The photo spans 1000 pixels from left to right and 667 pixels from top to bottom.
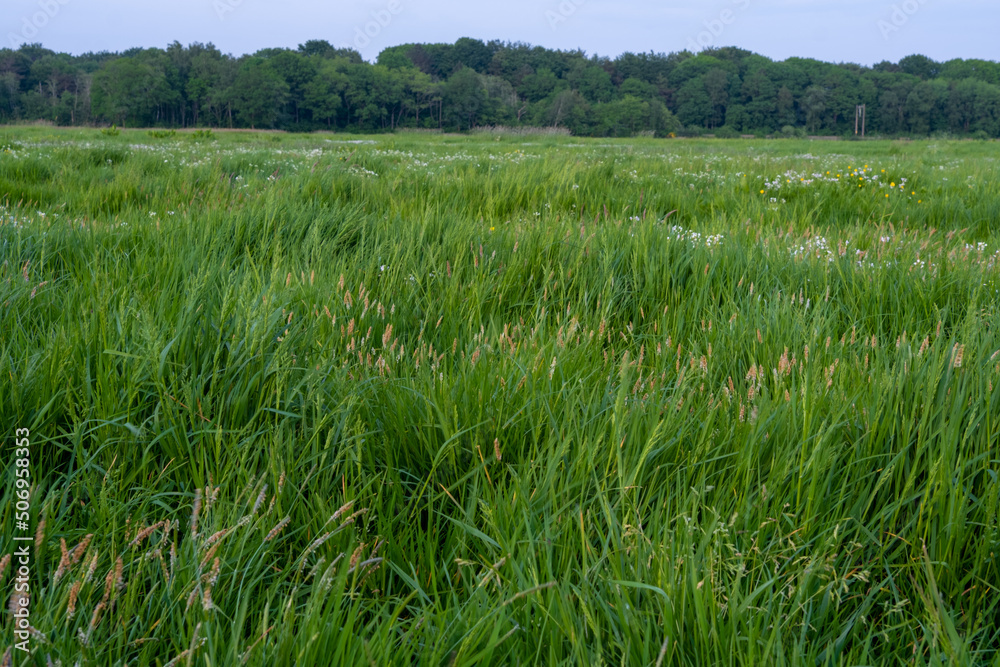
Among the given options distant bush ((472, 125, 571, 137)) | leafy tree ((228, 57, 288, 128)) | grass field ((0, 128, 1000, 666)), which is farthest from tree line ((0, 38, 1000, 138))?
grass field ((0, 128, 1000, 666))

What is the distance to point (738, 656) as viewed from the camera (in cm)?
→ 99

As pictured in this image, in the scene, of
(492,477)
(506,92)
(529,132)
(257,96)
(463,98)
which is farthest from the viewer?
(506,92)

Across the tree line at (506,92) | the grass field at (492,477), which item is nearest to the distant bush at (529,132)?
the tree line at (506,92)

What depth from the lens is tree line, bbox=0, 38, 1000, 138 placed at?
86250 millimetres

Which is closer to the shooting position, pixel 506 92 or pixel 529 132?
pixel 529 132

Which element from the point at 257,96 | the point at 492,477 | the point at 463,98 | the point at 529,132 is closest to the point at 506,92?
the point at 463,98

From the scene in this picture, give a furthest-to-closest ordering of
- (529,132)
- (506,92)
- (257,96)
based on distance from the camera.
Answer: (506,92)
(257,96)
(529,132)

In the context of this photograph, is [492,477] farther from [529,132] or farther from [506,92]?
[506,92]

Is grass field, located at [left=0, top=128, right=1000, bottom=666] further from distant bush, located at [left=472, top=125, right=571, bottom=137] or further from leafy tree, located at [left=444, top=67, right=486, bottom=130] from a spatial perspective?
leafy tree, located at [left=444, top=67, right=486, bottom=130]

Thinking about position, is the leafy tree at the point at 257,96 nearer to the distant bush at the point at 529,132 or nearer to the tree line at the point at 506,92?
the tree line at the point at 506,92

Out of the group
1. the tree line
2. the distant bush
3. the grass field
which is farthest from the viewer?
the tree line

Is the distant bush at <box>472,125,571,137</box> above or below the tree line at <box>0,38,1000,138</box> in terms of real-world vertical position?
below

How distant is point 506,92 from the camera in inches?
4299

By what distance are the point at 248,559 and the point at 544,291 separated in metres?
1.93
